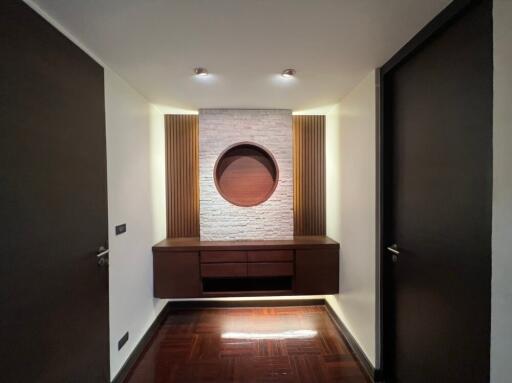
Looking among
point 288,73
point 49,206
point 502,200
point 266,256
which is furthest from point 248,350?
point 288,73

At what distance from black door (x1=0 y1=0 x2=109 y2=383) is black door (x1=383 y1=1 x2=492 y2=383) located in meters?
2.03

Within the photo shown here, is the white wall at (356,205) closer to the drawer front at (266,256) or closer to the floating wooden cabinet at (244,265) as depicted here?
the floating wooden cabinet at (244,265)

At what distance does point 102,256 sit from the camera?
1581 millimetres

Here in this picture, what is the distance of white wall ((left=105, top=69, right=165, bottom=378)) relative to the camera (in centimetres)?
174

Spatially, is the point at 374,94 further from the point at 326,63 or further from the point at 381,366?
the point at 381,366

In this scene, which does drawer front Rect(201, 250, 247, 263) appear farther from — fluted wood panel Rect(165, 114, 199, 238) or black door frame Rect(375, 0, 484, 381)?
black door frame Rect(375, 0, 484, 381)

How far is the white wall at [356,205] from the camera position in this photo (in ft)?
5.99

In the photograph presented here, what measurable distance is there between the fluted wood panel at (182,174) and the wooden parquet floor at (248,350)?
1.06 meters

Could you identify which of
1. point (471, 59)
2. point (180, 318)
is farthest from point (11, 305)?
point (471, 59)

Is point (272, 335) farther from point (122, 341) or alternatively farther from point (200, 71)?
point (200, 71)

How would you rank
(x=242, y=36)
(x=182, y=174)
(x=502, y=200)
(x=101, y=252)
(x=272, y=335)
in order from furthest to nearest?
1. (x=182, y=174)
2. (x=272, y=335)
3. (x=101, y=252)
4. (x=242, y=36)
5. (x=502, y=200)

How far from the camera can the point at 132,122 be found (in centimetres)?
206

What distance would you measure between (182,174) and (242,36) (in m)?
1.87

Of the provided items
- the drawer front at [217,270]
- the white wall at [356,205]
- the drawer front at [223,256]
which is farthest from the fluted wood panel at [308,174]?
the drawer front at [217,270]
